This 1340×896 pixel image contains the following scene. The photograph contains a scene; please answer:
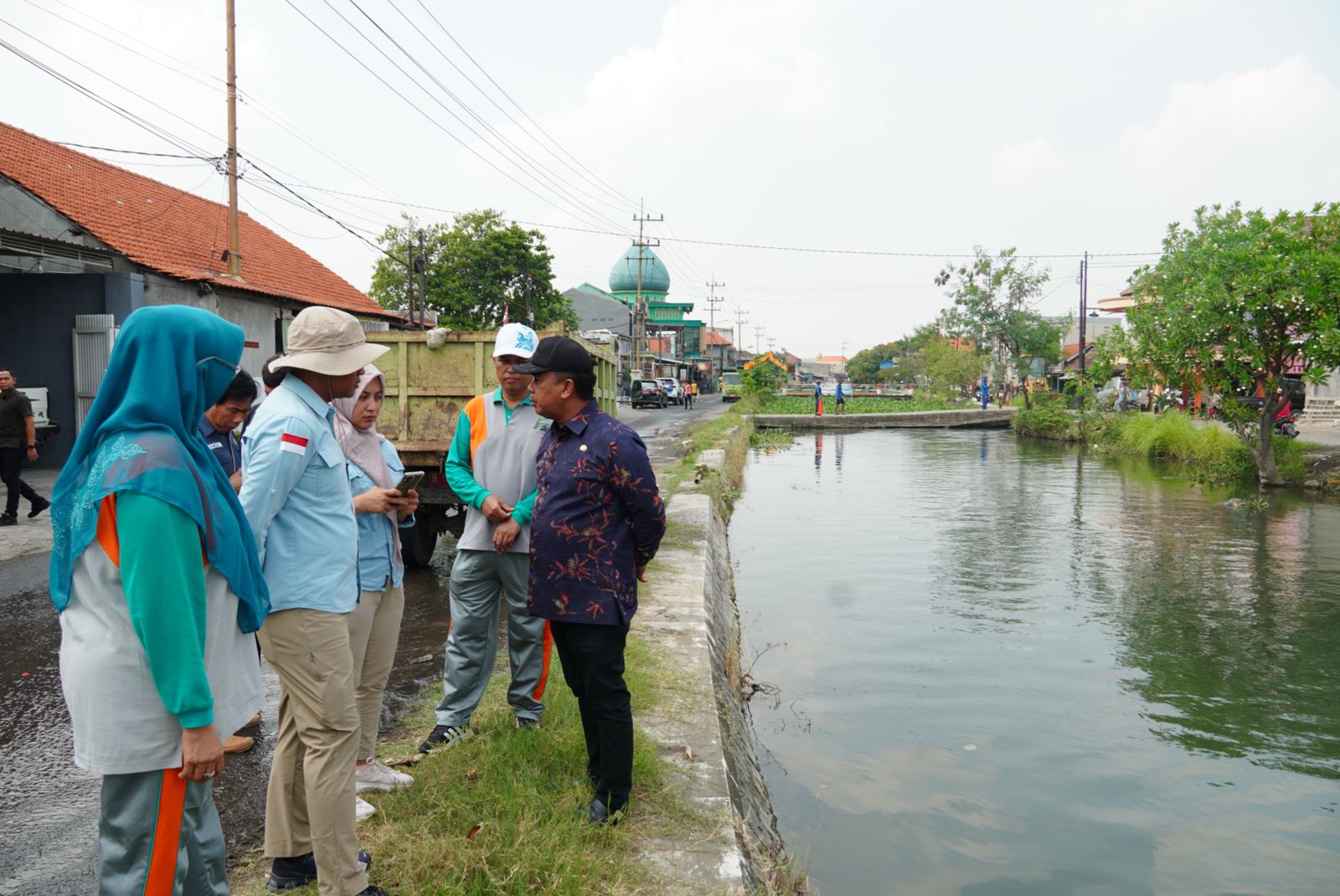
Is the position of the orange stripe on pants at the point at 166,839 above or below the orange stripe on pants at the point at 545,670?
above

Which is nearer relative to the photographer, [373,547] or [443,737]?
[373,547]

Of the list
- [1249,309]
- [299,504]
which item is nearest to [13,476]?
[299,504]

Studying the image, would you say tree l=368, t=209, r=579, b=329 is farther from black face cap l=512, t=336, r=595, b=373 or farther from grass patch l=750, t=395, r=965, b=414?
black face cap l=512, t=336, r=595, b=373

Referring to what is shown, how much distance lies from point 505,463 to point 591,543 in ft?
3.10

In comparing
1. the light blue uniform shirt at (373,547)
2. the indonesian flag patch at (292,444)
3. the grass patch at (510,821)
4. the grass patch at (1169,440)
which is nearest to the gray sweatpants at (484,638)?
the grass patch at (510,821)

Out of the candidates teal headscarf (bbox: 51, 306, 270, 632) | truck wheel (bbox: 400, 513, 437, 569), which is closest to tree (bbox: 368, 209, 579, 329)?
truck wheel (bbox: 400, 513, 437, 569)

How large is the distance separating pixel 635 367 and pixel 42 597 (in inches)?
2035

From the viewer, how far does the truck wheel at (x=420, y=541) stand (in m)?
8.05

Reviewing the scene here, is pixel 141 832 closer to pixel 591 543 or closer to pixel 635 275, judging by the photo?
pixel 591 543

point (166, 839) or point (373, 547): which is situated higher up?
point (373, 547)

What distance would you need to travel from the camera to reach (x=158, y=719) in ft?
6.82

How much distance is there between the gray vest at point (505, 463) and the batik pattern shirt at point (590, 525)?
0.71m

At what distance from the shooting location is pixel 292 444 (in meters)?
2.72

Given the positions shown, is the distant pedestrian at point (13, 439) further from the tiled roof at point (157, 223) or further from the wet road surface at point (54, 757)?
the tiled roof at point (157, 223)
